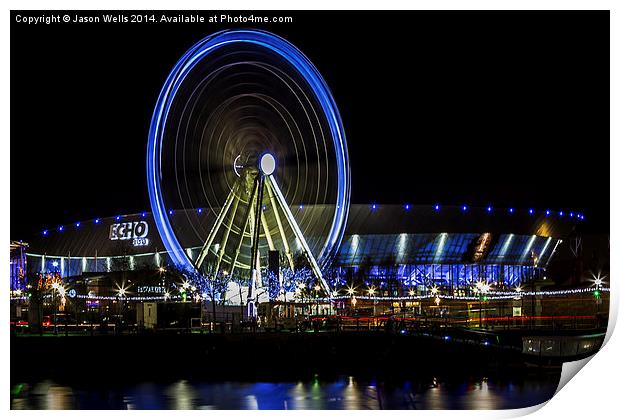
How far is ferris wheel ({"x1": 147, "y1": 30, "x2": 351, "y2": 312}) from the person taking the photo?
139ft

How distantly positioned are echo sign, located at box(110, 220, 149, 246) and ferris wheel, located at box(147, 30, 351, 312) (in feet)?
149

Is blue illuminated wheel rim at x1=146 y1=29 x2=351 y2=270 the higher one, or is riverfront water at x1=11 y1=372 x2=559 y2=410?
blue illuminated wheel rim at x1=146 y1=29 x2=351 y2=270

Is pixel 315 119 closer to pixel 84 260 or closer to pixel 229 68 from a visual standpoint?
pixel 229 68

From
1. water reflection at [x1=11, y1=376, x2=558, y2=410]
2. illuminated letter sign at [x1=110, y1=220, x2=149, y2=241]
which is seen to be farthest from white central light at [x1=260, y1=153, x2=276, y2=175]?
illuminated letter sign at [x1=110, y1=220, x2=149, y2=241]

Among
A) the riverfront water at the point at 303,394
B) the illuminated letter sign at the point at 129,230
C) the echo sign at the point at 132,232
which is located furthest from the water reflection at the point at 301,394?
the illuminated letter sign at the point at 129,230

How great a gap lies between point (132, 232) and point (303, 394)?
228ft

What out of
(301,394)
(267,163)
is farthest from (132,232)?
(301,394)

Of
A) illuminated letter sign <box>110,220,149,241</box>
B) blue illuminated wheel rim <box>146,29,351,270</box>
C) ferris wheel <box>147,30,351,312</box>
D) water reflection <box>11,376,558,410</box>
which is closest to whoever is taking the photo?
water reflection <box>11,376,558,410</box>

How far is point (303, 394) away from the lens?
1240 inches

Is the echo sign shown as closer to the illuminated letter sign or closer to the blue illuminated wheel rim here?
the illuminated letter sign

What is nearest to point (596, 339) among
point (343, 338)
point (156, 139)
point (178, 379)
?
point (343, 338)

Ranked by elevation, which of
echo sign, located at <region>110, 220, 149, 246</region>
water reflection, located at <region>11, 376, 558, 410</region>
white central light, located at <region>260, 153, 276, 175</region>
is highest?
echo sign, located at <region>110, 220, 149, 246</region>

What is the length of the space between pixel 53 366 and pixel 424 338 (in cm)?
1411

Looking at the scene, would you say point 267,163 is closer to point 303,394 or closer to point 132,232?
point 303,394
